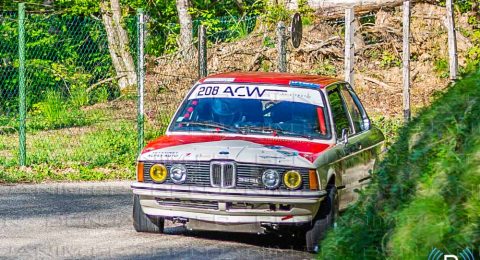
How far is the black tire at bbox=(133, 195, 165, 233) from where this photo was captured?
1187 centimetres

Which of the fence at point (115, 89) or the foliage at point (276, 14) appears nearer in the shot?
the fence at point (115, 89)

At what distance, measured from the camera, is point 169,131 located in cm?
1245

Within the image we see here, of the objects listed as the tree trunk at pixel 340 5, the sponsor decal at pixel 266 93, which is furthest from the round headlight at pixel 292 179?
the tree trunk at pixel 340 5

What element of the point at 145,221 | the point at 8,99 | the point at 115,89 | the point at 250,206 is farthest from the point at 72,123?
the point at 250,206

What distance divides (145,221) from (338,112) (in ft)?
8.36

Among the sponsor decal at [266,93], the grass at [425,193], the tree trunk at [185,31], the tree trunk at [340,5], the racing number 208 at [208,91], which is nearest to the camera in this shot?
the grass at [425,193]

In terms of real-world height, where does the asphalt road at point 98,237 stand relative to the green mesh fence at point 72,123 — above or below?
below

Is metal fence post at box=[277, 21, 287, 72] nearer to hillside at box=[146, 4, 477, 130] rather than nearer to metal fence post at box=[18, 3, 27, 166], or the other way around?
hillside at box=[146, 4, 477, 130]

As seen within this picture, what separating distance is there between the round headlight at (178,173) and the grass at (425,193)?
289 cm

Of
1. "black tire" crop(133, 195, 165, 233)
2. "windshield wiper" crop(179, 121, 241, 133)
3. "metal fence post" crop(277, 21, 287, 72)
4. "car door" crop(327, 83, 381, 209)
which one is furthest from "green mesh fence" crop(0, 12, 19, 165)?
"car door" crop(327, 83, 381, 209)

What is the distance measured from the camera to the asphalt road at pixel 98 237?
10.8m

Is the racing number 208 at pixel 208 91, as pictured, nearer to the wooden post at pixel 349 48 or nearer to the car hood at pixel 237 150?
the car hood at pixel 237 150

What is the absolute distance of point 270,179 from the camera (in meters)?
11.1

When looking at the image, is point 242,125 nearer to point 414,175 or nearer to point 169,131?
point 169,131
